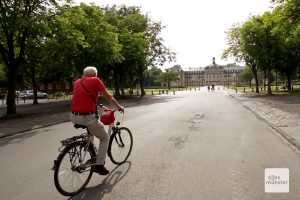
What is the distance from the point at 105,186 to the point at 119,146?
62.7 inches

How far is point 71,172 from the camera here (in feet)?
18.9

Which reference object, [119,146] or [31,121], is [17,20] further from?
[119,146]

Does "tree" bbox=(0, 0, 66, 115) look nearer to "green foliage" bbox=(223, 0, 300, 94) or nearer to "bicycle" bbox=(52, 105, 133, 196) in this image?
"bicycle" bbox=(52, 105, 133, 196)

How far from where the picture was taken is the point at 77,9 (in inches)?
922

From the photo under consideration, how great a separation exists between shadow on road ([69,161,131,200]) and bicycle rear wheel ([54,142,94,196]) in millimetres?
138

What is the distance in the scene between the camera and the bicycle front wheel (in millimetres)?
7202

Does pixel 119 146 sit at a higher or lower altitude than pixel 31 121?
higher

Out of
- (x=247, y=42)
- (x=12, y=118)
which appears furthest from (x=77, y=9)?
(x=247, y=42)

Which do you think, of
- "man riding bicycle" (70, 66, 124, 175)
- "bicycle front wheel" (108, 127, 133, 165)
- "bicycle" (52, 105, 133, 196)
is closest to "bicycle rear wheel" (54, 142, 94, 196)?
"bicycle" (52, 105, 133, 196)

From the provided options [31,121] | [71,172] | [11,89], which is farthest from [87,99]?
[11,89]

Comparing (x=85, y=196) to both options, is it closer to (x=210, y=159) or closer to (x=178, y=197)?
(x=178, y=197)

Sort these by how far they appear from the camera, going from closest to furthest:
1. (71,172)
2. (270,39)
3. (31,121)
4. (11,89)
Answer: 1. (71,172)
2. (31,121)
3. (11,89)
4. (270,39)

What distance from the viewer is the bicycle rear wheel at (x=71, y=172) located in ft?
18.0

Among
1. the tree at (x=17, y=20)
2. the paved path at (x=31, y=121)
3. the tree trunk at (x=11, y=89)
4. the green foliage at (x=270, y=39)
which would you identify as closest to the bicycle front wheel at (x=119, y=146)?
the paved path at (x=31, y=121)
